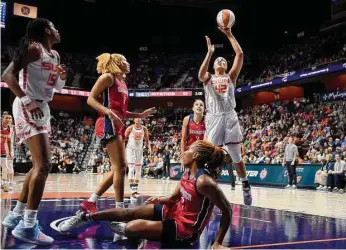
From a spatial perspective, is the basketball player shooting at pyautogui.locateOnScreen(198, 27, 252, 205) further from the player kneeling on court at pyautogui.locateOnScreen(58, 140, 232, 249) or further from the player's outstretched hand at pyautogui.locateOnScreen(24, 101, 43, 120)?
the player's outstretched hand at pyautogui.locateOnScreen(24, 101, 43, 120)

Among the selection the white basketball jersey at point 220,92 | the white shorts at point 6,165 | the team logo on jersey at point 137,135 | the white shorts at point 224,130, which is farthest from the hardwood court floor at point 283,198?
the white basketball jersey at point 220,92

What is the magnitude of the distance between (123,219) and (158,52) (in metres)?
30.5

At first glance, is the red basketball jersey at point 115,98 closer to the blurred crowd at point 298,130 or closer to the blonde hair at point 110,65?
the blonde hair at point 110,65

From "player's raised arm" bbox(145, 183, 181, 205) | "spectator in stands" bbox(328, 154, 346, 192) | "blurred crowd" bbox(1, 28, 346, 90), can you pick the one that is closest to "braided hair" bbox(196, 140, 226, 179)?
"player's raised arm" bbox(145, 183, 181, 205)

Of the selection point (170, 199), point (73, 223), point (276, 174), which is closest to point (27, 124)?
point (73, 223)

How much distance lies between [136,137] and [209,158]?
20.8 ft

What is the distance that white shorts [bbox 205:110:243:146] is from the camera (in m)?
5.71

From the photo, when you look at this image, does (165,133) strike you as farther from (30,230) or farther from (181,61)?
(30,230)

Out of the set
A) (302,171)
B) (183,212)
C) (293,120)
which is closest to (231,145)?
(183,212)

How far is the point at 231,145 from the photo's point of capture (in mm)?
5766

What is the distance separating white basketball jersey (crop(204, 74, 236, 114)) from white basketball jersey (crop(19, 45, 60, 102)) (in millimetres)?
2493

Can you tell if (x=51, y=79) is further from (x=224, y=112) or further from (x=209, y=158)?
(x=224, y=112)

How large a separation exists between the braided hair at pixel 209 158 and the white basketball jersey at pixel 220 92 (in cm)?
229

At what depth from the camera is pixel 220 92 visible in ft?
18.8
